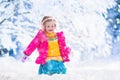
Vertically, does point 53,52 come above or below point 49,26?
below

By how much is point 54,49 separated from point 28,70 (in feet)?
0.42

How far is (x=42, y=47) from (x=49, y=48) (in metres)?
0.03

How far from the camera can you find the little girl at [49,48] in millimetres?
1916

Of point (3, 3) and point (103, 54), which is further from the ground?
point (3, 3)

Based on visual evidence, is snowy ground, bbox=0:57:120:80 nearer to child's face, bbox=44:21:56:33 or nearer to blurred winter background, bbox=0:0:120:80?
blurred winter background, bbox=0:0:120:80

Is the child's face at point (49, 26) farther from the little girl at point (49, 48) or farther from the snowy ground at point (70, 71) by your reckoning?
the snowy ground at point (70, 71)

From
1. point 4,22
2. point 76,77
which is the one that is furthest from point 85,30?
point 4,22

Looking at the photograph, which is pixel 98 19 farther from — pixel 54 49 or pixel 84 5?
pixel 54 49

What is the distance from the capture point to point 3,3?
1962mm

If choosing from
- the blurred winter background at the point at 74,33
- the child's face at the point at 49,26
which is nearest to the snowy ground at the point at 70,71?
the blurred winter background at the point at 74,33

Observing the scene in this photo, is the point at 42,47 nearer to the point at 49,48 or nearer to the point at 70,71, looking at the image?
the point at 49,48

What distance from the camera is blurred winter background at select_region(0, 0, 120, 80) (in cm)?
190

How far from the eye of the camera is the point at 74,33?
1.95 meters

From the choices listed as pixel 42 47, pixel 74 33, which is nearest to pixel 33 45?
pixel 42 47
